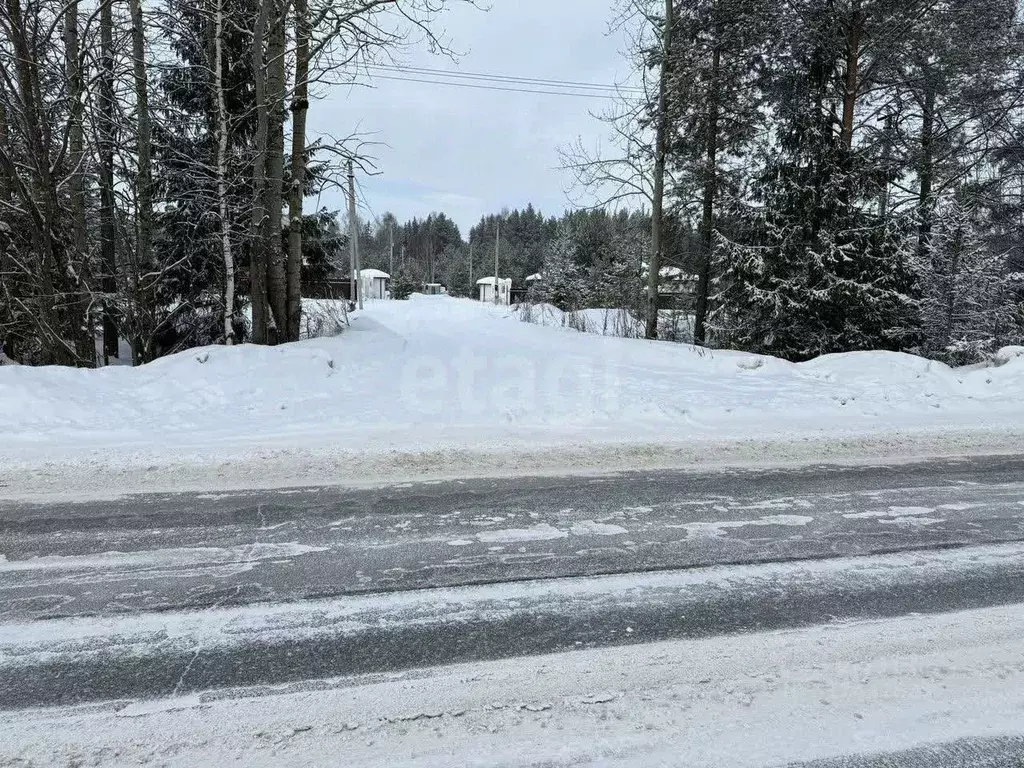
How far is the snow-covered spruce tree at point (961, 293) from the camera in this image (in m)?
12.1

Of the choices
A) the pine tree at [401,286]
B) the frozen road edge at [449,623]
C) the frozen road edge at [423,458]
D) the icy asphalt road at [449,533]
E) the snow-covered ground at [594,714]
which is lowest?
the snow-covered ground at [594,714]

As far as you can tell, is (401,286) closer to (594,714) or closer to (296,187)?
(296,187)

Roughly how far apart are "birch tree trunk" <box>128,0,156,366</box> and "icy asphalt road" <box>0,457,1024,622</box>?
843 centimetres

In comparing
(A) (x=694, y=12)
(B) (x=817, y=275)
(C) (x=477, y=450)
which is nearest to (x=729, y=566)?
(C) (x=477, y=450)

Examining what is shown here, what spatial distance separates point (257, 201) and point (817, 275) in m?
12.4

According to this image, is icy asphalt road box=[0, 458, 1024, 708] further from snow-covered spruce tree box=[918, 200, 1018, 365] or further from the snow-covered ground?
snow-covered spruce tree box=[918, 200, 1018, 365]

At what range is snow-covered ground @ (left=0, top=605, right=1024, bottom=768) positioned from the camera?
1910mm

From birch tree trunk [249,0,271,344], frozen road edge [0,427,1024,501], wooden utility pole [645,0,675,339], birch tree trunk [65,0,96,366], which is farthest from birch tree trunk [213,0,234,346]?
wooden utility pole [645,0,675,339]

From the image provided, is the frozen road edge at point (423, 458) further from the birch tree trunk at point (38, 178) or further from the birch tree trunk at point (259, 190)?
the birch tree trunk at point (259, 190)

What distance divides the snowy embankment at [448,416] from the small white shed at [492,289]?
57689 millimetres

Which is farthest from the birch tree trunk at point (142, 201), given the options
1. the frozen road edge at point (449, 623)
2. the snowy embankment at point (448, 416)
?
the frozen road edge at point (449, 623)

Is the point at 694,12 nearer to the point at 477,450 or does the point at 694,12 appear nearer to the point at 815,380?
the point at 815,380

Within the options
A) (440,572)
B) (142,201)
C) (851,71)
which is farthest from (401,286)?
(440,572)

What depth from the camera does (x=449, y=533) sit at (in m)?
3.68
